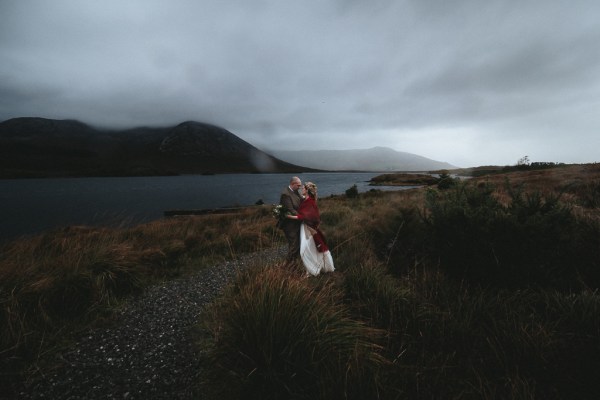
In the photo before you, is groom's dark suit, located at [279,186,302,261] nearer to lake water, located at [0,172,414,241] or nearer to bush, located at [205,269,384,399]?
bush, located at [205,269,384,399]

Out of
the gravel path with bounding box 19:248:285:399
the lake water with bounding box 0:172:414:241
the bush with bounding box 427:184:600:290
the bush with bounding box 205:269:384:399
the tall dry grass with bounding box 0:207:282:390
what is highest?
the bush with bounding box 427:184:600:290

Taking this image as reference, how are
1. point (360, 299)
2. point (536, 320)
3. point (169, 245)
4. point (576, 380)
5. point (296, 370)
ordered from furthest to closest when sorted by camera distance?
1. point (169, 245)
2. point (360, 299)
3. point (536, 320)
4. point (296, 370)
5. point (576, 380)

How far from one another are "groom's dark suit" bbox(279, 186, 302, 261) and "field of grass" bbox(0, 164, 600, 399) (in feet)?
5.23

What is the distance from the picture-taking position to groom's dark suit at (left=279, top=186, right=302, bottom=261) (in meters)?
5.77

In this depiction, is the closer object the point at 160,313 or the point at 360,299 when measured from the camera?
the point at 360,299

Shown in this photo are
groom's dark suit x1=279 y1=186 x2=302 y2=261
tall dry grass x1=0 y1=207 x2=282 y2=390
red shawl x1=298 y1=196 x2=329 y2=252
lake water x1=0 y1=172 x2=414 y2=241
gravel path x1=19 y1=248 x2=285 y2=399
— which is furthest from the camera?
lake water x1=0 y1=172 x2=414 y2=241

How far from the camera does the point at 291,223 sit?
596 cm

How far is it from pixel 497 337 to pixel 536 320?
0.68m

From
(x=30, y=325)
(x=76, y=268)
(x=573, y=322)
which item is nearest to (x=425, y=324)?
(x=573, y=322)

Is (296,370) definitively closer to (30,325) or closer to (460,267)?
(460,267)

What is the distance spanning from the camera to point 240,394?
83.2 inches

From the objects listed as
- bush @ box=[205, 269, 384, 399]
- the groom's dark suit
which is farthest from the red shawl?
bush @ box=[205, 269, 384, 399]

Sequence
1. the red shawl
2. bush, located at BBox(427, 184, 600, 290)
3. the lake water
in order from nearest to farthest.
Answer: bush, located at BBox(427, 184, 600, 290) < the red shawl < the lake water

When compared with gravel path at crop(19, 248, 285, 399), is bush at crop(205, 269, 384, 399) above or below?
above
